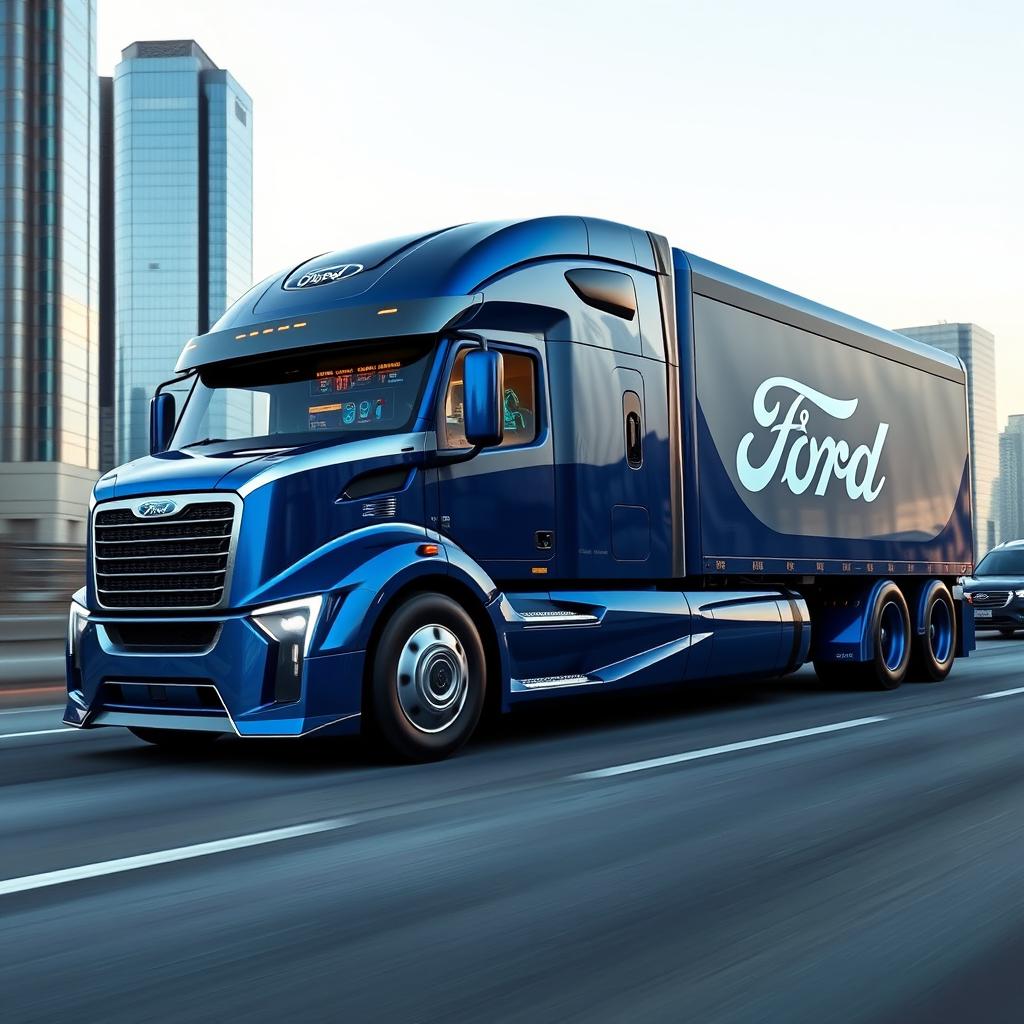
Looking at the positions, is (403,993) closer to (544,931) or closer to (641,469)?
(544,931)

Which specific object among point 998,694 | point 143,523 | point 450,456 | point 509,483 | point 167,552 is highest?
point 450,456

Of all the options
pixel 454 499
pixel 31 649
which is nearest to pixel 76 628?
pixel 454 499

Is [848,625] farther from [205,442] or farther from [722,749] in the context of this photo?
[205,442]

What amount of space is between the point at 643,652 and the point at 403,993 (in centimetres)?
584

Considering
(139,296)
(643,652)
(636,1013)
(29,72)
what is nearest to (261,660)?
(643,652)

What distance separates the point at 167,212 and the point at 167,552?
165 meters

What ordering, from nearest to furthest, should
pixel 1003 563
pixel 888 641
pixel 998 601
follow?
pixel 888 641
pixel 998 601
pixel 1003 563

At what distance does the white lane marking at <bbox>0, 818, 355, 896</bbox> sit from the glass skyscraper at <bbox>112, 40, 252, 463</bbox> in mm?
159743

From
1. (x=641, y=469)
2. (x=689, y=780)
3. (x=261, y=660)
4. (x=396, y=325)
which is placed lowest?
(x=689, y=780)

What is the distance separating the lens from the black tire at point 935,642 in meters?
13.5

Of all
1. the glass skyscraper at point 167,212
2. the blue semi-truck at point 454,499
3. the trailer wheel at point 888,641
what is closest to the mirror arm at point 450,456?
the blue semi-truck at point 454,499

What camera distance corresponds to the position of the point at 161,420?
8836mm

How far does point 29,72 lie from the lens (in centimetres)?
9312

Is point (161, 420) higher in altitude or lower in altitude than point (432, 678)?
higher
